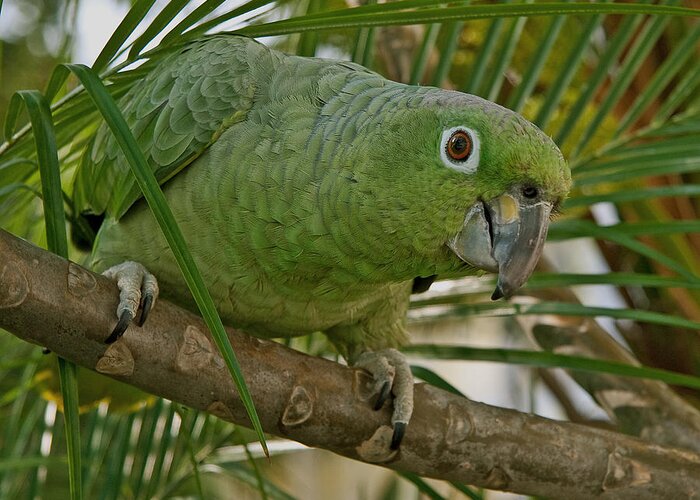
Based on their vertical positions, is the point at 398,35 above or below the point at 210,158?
above

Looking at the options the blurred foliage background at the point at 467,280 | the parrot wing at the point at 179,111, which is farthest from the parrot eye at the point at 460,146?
the parrot wing at the point at 179,111

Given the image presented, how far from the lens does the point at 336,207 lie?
1.11 metres

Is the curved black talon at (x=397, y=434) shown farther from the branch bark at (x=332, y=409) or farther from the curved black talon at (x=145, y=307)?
the curved black talon at (x=145, y=307)

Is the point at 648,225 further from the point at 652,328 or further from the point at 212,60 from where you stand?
the point at 212,60

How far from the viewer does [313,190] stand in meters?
1.14

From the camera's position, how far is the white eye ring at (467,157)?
1.01 metres

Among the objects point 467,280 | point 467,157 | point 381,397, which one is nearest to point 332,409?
point 381,397

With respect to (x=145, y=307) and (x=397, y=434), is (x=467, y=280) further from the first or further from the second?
(x=145, y=307)

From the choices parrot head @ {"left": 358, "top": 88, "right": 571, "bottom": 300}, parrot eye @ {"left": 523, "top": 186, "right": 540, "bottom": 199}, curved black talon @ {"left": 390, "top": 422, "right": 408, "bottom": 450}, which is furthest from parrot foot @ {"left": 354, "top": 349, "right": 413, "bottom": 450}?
parrot eye @ {"left": 523, "top": 186, "right": 540, "bottom": 199}

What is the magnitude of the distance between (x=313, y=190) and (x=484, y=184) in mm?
249

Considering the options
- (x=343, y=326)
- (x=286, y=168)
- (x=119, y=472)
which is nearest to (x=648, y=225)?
(x=343, y=326)

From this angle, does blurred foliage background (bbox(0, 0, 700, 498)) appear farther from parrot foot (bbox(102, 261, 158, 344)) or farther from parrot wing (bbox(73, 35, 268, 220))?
parrot foot (bbox(102, 261, 158, 344))

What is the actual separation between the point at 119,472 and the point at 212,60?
2.30ft

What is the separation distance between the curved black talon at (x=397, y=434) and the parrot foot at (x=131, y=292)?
16.0 inches
